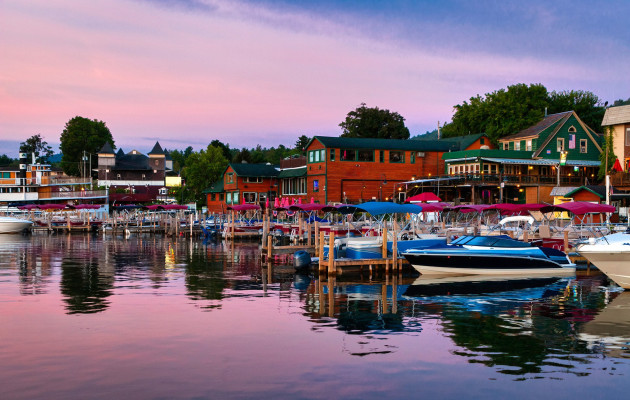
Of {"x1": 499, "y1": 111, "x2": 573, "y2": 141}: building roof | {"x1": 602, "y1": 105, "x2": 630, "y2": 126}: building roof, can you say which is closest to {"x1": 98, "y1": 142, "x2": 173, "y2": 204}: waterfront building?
{"x1": 499, "y1": 111, "x2": 573, "y2": 141}: building roof

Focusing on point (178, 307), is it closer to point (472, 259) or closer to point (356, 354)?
point (356, 354)

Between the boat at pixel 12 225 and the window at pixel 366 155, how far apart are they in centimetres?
4465

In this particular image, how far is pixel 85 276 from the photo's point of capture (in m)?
35.2

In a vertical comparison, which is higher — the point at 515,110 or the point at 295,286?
the point at 515,110

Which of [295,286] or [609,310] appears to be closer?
[609,310]

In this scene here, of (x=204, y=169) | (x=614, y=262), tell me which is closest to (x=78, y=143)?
(x=204, y=169)

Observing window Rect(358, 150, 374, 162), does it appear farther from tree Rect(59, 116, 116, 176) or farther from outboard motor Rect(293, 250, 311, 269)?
tree Rect(59, 116, 116, 176)

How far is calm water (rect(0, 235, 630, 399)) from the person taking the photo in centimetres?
1429

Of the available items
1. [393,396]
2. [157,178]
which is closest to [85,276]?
[393,396]

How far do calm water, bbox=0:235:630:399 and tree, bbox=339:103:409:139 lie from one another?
91170 mm

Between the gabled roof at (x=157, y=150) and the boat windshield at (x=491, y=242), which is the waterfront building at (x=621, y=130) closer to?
the boat windshield at (x=491, y=242)

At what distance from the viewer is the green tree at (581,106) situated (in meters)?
107

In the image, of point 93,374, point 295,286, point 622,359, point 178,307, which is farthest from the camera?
point 295,286

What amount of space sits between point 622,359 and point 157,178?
15227 cm
